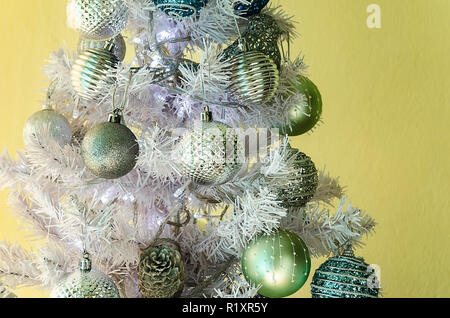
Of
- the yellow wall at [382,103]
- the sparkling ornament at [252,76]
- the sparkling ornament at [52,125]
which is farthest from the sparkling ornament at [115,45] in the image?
the yellow wall at [382,103]

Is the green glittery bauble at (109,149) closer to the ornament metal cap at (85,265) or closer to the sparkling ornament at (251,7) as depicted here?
the ornament metal cap at (85,265)

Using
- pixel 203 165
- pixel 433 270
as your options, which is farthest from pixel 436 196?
pixel 203 165

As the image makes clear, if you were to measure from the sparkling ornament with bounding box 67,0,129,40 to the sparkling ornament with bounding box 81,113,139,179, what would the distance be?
13 cm

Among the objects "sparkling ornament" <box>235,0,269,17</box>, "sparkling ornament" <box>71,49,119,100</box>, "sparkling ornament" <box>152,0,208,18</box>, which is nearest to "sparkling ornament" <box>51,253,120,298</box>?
"sparkling ornament" <box>71,49,119,100</box>

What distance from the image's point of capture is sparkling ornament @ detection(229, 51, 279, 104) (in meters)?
0.61

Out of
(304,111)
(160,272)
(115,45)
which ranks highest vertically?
(115,45)

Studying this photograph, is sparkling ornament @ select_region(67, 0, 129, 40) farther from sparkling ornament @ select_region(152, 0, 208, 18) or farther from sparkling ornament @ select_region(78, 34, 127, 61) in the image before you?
sparkling ornament @ select_region(78, 34, 127, 61)

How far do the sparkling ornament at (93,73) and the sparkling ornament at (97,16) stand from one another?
3 cm

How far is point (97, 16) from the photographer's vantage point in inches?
23.1

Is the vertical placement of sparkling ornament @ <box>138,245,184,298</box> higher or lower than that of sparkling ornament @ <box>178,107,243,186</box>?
lower

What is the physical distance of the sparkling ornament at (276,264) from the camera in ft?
1.93

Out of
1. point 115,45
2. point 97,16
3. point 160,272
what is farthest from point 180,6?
point 160,272

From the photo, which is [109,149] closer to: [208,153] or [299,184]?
[208,153]

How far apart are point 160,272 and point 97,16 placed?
338 millimetres
